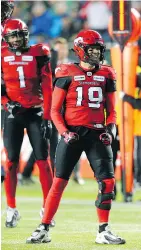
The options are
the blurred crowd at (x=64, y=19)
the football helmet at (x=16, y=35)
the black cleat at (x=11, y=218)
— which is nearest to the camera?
the football helmet at (x=16, y=35)

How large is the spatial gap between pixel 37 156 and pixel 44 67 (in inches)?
31.0

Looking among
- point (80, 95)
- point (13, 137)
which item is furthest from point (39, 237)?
point (13, 137)

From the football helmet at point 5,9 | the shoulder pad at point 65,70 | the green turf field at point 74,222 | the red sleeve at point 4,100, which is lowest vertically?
the green turf field at point 74,222

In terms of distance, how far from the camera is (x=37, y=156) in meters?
8.84

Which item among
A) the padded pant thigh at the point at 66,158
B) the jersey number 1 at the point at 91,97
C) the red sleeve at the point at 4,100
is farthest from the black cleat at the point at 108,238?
the red sleeve at the point at 4,100

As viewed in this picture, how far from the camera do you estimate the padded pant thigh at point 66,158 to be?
25.3 ft

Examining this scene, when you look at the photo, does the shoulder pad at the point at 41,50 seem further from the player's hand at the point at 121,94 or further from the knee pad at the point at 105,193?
the player's hand at the point at 121,94

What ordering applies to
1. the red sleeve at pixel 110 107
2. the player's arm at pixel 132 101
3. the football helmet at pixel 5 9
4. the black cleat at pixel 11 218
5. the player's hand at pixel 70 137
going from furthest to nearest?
the player's arm at pixel 132 101, the football helmet at pixel 5 9, the black cleat at pixel 11 218, the red sleeve at pixel 110 107, the player's hand at pixel 70 137

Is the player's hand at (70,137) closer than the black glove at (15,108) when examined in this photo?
Yes

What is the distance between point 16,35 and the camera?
8.79m

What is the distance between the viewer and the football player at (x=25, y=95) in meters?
8.81

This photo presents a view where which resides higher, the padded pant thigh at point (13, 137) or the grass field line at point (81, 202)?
the padded pant thigh at point (13, 137)

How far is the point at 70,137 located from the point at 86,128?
19 cm

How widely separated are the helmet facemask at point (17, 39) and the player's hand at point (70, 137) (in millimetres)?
1469
